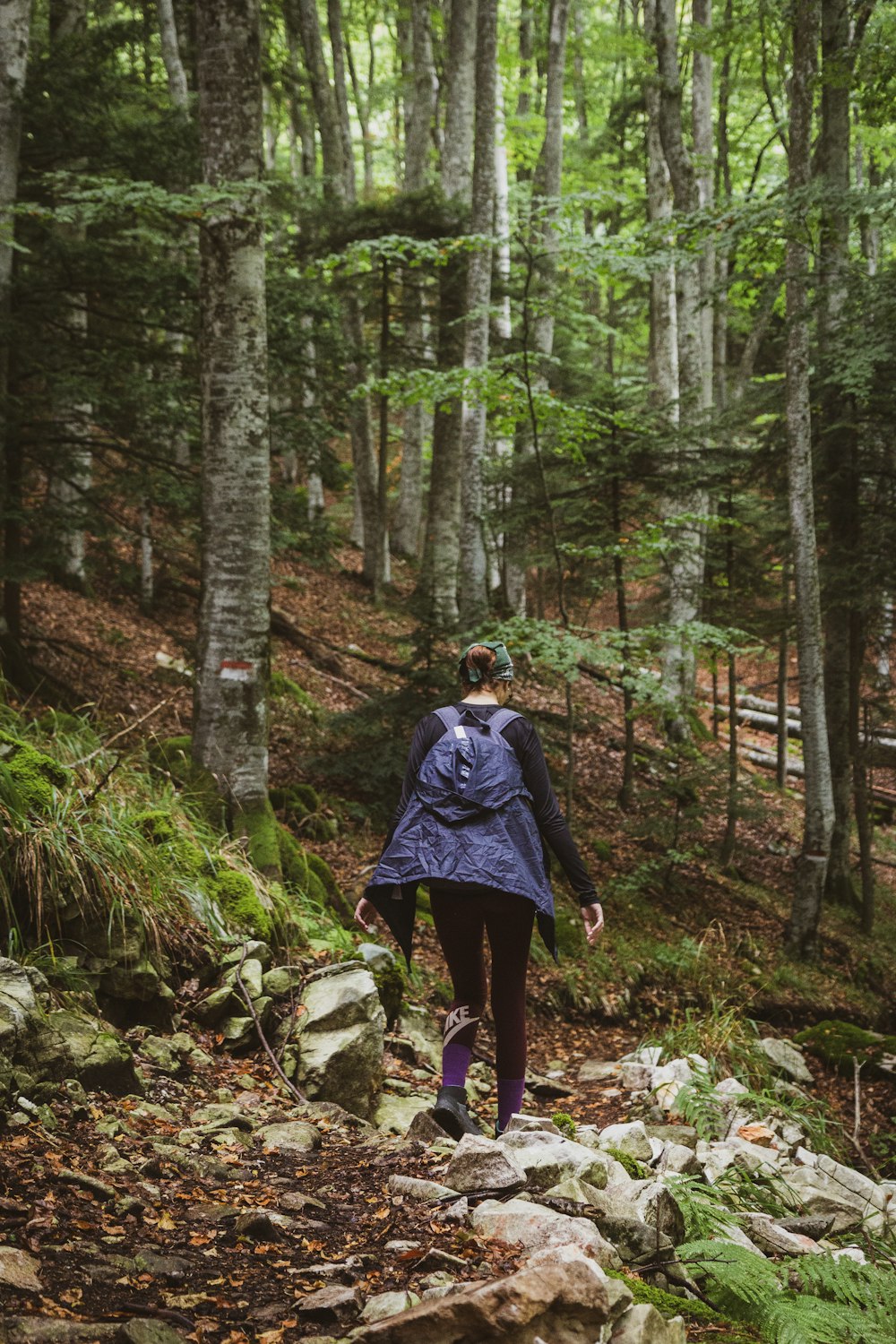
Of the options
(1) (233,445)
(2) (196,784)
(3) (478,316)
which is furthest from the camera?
(3) (478,316)

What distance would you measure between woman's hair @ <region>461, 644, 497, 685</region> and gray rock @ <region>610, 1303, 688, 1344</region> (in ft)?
7.69

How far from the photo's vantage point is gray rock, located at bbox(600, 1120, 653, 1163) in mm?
4012

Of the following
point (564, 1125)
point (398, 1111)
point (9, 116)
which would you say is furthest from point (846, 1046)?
point (9, 116)

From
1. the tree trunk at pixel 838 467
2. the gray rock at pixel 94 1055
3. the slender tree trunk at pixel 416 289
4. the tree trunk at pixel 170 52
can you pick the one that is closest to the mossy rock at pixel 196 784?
the gray rock at pixel 94 1055

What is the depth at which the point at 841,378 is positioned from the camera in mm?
8625

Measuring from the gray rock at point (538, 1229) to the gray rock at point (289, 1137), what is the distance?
1045 millimetres

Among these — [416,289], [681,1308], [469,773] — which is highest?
[416,289]

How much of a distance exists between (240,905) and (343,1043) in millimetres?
1184

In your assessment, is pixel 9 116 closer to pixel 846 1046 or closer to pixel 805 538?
pixel 805 538

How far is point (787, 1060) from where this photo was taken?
275 inches

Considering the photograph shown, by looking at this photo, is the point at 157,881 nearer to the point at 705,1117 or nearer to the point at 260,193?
the point at 705,1117

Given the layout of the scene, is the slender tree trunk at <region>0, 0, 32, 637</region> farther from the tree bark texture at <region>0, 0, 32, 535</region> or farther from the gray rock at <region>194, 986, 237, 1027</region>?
the gray rock at <region>194, 986, 237, 1027</region>

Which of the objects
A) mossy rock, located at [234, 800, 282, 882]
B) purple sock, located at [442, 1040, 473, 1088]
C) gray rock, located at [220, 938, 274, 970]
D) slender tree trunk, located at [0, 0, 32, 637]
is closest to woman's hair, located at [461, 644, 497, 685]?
purple sock, located at [442, 1040, 473, 1088]

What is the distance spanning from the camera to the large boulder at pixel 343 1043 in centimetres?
434
